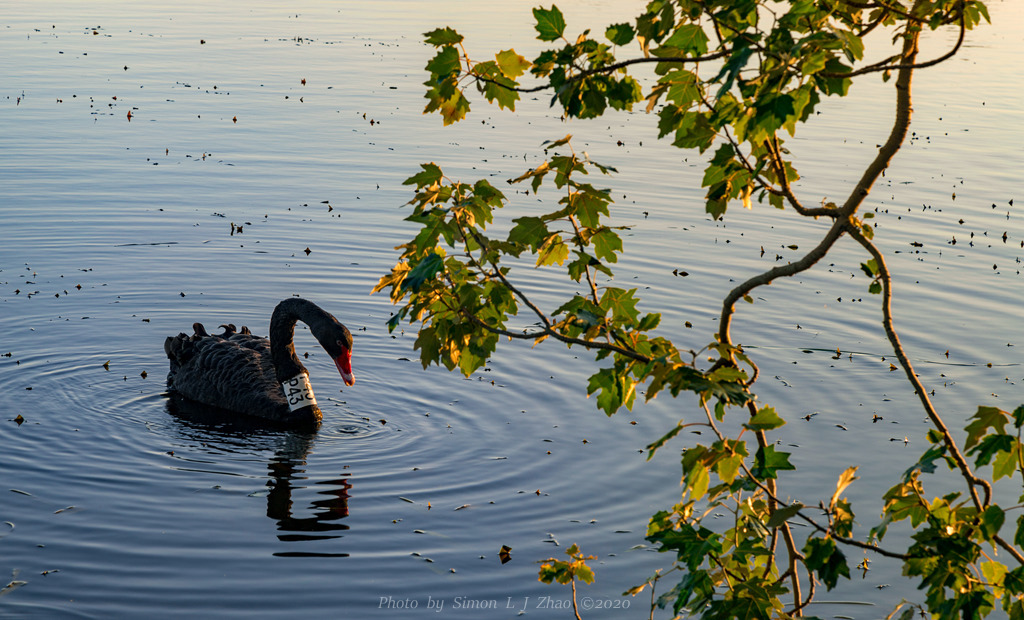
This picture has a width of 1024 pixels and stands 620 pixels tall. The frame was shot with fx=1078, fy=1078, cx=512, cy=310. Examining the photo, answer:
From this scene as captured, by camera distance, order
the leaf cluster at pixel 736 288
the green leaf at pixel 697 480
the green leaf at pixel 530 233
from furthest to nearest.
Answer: the green leaf at pixel 530 233 < the green leaf at pixel 697 480 < the leaf cluster at pixel 736 288

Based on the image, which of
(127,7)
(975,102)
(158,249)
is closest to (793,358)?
(158,249)

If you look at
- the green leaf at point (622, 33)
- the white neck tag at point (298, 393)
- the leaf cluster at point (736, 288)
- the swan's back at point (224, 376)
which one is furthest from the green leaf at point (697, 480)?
the swan's back at point (224, 376)

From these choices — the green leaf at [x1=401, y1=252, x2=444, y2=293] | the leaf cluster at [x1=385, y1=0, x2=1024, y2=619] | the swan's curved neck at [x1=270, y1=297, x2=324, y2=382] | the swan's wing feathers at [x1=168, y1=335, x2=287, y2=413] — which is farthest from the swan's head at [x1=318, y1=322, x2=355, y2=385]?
the green leaf at [x1=401, y1=252, x2=444, y2=293]

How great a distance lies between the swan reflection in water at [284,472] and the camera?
7.15 metres

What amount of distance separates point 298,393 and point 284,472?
1.14 metres

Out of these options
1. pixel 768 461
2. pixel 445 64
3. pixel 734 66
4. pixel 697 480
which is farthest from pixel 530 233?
pixel 734 66

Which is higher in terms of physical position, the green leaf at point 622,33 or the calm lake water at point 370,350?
the green leaf at point 622,33

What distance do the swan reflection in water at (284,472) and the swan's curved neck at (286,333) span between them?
0.53 m

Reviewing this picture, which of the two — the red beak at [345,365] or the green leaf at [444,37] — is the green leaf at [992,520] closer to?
the green leaf at [444,37]

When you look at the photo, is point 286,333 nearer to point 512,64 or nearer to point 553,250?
point 553,250

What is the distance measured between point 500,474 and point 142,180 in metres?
10.4

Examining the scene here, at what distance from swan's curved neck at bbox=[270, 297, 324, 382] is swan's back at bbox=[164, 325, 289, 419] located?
0.63 feet

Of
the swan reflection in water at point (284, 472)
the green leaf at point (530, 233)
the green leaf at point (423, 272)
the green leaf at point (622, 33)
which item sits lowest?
the swan reflection in water at point (284, 472)

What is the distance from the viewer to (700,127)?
408 centimetres
